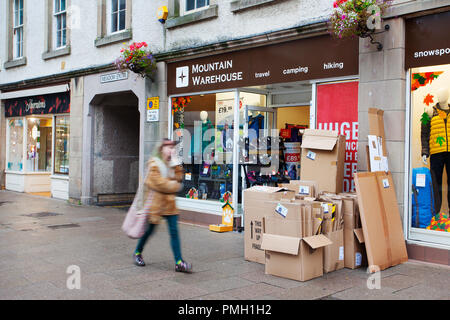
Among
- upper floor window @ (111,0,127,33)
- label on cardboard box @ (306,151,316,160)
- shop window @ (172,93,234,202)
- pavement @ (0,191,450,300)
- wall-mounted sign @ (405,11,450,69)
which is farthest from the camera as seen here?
upper floor window @ (111,0,127,33)

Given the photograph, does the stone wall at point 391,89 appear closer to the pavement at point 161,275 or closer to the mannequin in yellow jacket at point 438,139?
the mannequin in yellow jacket at point 438,139

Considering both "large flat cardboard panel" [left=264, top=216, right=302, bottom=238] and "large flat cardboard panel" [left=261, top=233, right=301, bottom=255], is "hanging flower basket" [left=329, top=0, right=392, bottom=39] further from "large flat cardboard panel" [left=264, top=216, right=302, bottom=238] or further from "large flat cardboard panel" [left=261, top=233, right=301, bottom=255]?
"large flat cardboard panel" [left=261, top=233, right=301, bottom=255]

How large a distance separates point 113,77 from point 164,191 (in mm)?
7339

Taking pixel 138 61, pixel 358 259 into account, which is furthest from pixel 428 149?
pixel 138 61

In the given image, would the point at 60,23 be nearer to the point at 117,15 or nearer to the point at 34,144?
the point at 117,15

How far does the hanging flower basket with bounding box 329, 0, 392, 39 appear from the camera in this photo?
693 centimetres

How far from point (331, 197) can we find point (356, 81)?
7.55 ft

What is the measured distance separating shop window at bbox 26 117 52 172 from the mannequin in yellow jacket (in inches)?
522

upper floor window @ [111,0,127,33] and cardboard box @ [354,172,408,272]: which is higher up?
upper floor window @ [111,0,127,33]

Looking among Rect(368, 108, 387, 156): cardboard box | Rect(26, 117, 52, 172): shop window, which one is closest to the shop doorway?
Rect(26, 117, 52, 172): shop window

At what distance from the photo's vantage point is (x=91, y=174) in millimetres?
13570

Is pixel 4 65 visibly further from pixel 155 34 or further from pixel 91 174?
pixel 155 34
